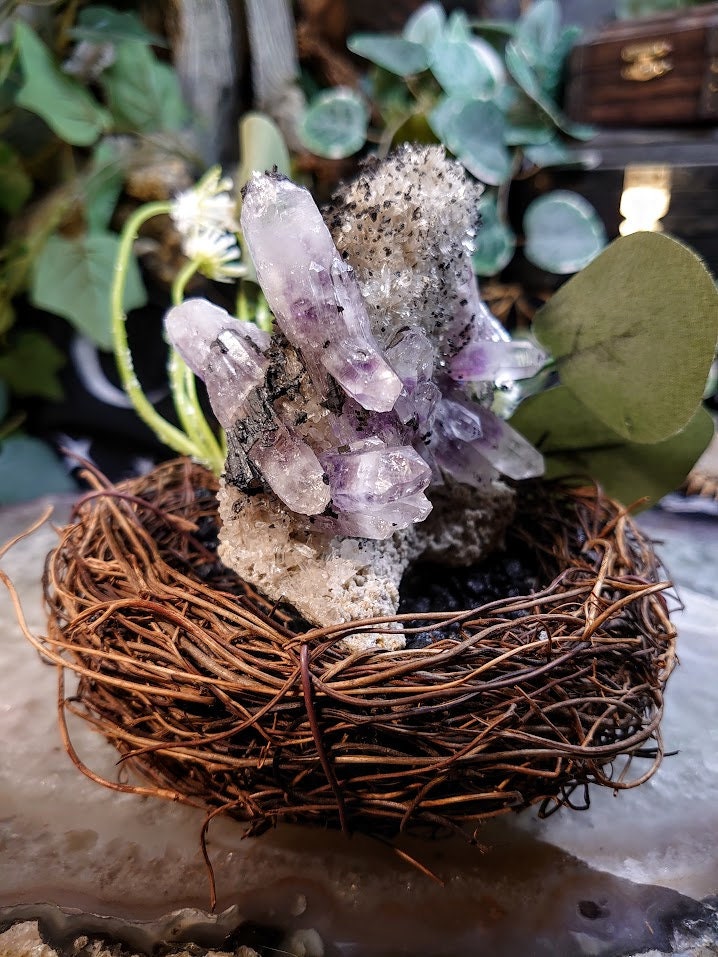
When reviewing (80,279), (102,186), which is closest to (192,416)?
(80,279)

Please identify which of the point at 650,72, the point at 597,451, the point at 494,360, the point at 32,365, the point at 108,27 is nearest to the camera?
the point at 494,360

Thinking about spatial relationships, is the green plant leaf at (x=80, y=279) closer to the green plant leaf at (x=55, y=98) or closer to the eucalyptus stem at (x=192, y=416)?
the green plant leaf at (x=55, y=98)

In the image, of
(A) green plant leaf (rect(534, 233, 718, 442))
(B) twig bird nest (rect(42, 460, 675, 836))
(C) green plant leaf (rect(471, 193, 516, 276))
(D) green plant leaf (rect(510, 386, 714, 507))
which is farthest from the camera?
(C) green plant leaf (rect(471, 193, 516, 276))

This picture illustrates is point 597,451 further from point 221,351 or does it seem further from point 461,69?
point 461,69

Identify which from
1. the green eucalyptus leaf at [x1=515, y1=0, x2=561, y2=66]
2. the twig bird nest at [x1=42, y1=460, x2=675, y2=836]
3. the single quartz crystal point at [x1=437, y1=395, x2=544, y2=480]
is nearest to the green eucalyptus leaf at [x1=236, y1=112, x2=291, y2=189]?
the single quartz crystal point at [x1=437, y1=395, x2=544, y2=480]

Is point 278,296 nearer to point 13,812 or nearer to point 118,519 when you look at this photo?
point 118,519

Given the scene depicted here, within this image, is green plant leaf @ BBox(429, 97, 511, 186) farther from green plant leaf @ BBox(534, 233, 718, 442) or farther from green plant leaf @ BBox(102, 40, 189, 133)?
green plant leaf @ BBox(534, 233, 718, 442)
